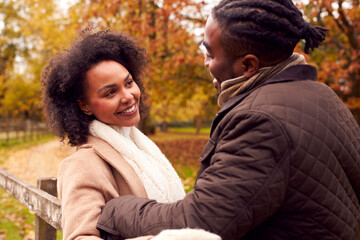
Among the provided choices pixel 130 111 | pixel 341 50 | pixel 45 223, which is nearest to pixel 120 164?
pixel 130 111

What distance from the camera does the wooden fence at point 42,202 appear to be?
2482mm

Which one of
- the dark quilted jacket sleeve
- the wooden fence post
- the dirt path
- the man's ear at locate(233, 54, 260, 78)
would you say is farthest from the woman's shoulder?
the dirt path

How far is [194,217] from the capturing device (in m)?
1.15

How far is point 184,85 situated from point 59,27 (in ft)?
18.8

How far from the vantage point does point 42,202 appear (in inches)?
107

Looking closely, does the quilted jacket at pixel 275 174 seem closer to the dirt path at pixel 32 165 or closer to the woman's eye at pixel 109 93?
the woman's eye at pixel 109 93

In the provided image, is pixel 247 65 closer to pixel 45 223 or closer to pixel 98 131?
pixel 98 131

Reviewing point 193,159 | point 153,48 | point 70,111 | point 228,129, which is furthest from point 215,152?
point 193,159

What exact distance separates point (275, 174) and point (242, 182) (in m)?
0.11

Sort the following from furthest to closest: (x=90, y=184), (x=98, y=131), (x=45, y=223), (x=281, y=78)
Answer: (x=45, y=223)
(x=98, y=131)
(x=90, y=184)
(x=281, y=78)

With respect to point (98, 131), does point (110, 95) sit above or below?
above

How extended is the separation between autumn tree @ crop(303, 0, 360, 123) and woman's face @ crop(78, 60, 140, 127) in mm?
5034

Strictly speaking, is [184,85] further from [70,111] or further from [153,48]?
[70,111]

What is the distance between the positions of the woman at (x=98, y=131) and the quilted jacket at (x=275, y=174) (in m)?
0.31
